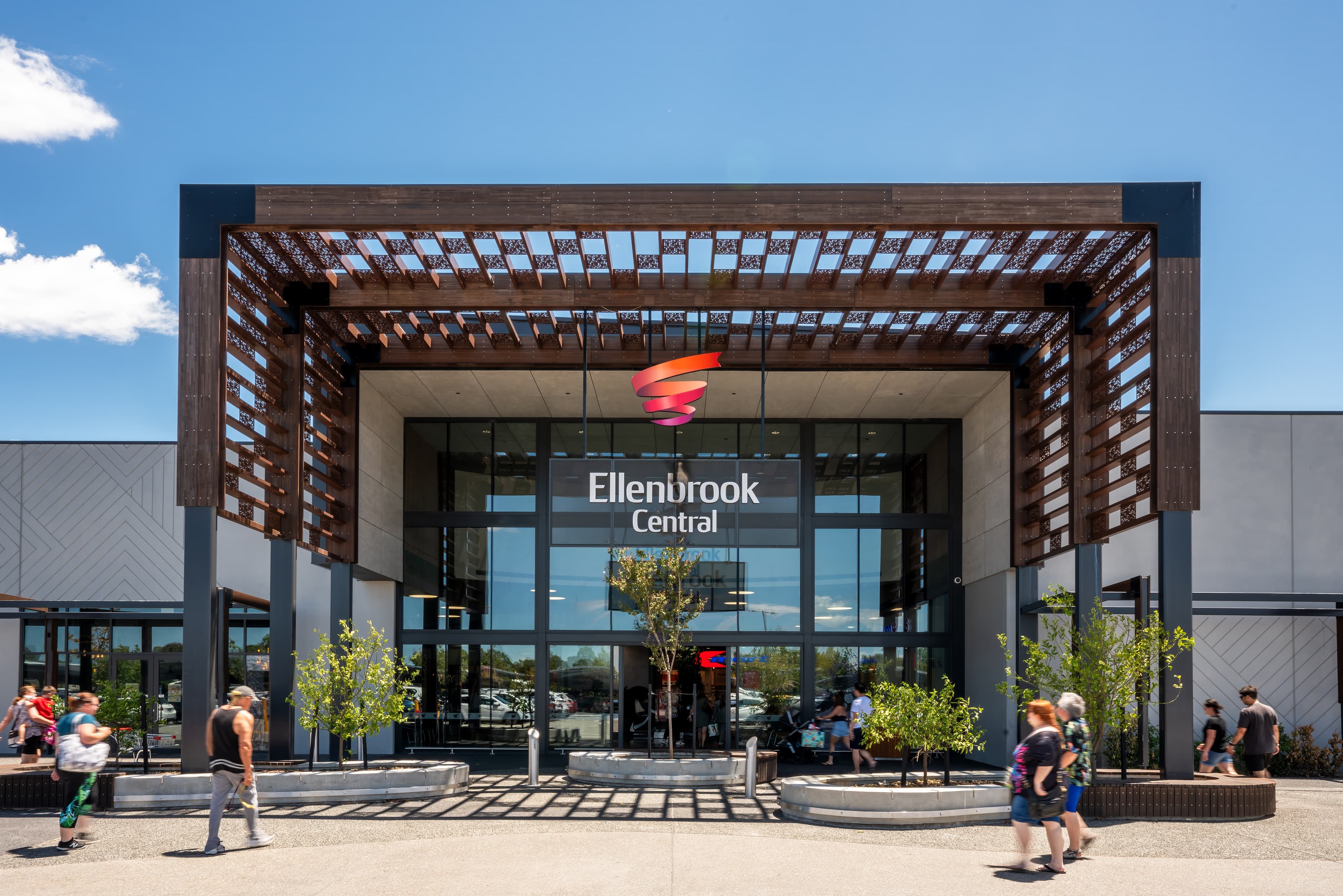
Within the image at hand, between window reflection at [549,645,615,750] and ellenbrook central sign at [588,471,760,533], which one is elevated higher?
ellenbrook central sign at [588,471,760,533]

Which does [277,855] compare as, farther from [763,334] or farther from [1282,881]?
[763,334]

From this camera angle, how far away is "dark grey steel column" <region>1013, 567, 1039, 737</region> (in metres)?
18.7

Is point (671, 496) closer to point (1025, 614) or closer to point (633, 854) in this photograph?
point (633, 854)

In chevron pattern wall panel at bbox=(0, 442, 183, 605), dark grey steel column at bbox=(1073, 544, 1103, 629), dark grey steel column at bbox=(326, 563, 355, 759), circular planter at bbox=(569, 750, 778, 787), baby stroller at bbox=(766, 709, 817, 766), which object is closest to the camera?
dark grey steel column at bbox=(1073, 544, 1103, 629)

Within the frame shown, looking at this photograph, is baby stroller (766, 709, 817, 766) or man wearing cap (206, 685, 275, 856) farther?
baby stroller (766, 709, 817, 766)

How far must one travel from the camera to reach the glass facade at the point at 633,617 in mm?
22469

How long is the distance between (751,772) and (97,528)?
51.5ft

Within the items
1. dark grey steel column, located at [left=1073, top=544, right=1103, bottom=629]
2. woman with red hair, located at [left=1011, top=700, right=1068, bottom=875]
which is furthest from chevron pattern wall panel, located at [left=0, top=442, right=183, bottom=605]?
woman with red hair, located at [left=1011, top=700, right=1068, bottom=875]

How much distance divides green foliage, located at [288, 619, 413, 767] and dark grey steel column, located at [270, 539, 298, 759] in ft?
3.67

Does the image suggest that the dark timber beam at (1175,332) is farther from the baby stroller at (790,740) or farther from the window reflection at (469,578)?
the window reflection at (469,578)

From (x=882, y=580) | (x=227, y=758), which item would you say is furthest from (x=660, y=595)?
(x=227, y=758)

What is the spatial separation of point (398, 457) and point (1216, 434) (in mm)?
15427

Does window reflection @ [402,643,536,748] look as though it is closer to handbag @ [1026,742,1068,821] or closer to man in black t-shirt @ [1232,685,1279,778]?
man in black t-shirt @ [1232,685,1279,778]

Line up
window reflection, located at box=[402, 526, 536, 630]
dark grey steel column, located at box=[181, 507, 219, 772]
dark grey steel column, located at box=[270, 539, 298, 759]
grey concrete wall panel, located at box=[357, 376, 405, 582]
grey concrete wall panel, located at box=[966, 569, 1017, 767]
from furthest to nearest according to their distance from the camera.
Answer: window reflection, located at box=[402, 526, 536, 630] < grey concrete wall panel, located at box=[357, 376, 405, 582] < grey concrete wall panel, located at box=[966, 569, 1017, 767] < dark grey steel column, located at box=[270, 539, 298, 759] < dark grey steel column, located at box=[181, 507, 219, 772]
